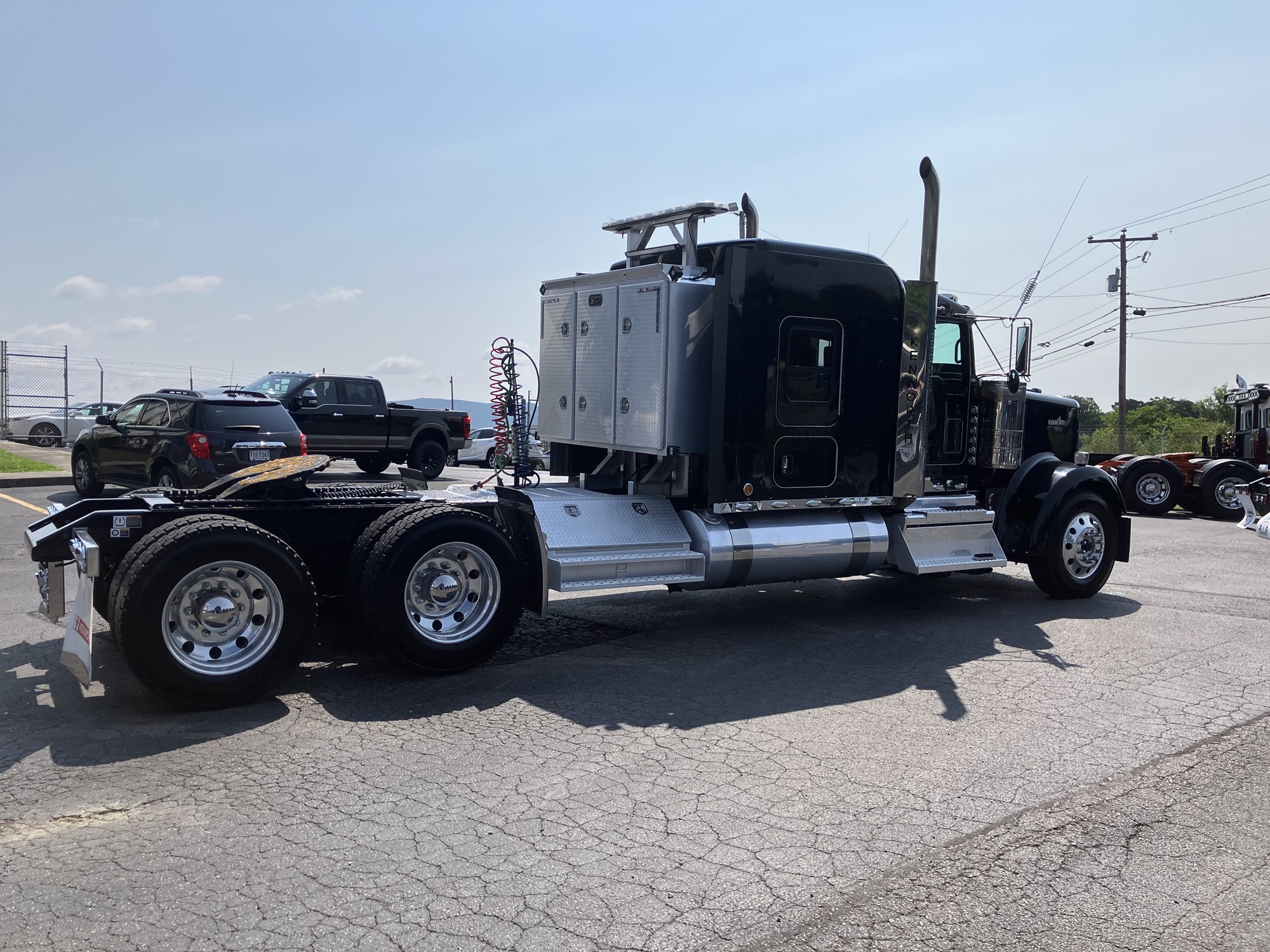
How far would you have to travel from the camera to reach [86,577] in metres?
5.46

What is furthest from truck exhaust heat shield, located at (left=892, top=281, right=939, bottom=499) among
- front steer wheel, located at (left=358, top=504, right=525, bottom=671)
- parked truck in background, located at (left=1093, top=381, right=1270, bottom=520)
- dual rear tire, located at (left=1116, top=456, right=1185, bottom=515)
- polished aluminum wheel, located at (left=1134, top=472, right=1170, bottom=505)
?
polished aluminum wheel, located at (left=1134, top=472, right=1170, bottom=505)

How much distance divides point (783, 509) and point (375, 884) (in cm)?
482

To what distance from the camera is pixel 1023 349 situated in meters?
9.16

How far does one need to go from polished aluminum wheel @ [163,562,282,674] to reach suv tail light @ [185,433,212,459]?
28.2ft

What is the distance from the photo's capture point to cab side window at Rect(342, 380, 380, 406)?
21859 mm

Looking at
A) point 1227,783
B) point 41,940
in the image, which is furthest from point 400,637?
point 1227,783

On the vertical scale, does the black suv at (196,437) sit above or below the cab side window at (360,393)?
below

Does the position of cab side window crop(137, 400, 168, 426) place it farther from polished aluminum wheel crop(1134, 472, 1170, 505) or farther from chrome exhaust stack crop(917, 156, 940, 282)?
polished aluminum wheel crop(1134, 472, 1170, 505)

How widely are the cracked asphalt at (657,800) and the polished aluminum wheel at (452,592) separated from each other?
12.9 inches

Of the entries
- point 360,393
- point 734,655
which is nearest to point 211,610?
point 734,655

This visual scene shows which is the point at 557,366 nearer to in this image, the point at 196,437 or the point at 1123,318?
the point at 196,437

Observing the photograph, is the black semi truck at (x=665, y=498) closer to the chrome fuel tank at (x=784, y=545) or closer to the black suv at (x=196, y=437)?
the chrome fuel tank at (x=784, y=545)

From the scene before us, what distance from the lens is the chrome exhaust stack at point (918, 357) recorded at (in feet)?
26.9

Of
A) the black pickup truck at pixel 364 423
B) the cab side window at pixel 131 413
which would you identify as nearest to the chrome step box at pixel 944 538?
the cab side window at pixel 131 413
